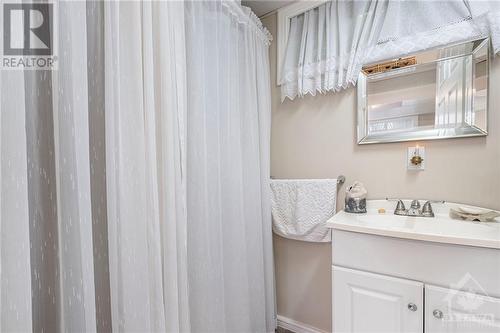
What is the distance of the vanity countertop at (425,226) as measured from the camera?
80 cm

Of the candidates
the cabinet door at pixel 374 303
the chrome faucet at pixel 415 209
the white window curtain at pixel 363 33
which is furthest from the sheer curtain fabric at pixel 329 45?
the cabinet door at pixel 374 303

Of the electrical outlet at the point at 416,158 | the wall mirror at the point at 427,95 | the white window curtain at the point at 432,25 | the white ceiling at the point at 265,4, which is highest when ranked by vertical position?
the white ceiling at the point at 265,4

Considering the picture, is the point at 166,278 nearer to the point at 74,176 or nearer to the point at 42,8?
the point at 74,176

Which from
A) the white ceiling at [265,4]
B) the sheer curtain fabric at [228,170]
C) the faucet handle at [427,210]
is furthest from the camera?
the white ceiling at [265,4]

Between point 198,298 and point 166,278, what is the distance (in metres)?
0.26

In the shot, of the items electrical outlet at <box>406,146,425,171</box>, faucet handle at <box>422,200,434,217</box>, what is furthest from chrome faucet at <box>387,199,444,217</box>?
electrical outlet at <box>406,146,425,171</box>

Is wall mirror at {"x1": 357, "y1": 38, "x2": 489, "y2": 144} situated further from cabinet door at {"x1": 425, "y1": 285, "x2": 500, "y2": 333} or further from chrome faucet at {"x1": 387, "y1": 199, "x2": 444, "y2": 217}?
cabinet door at {"x1": 425, "y1": 285, "x2": 500, "y2": 333}

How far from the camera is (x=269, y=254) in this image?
1.50 metres

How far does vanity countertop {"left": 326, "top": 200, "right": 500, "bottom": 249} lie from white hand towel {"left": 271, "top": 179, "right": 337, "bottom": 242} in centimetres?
15

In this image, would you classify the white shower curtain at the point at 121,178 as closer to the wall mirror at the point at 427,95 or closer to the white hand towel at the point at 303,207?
the white hand towel at the point at 303,207

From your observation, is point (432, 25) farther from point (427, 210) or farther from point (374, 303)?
point (374, 303)

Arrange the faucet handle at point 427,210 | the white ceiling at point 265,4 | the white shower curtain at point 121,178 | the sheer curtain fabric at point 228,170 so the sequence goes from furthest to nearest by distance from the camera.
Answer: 1. the white ceiling at point 265,4
2. the faucet handle at point 427,210
3. the sheer curtain fabric at point 228,170
4. the white shower curtain at point 121,178

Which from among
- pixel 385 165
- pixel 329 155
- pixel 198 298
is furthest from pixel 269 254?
pixel 385 165

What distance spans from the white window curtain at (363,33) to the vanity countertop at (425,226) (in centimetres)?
73
